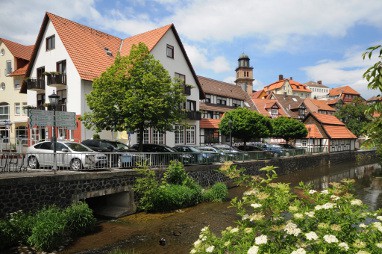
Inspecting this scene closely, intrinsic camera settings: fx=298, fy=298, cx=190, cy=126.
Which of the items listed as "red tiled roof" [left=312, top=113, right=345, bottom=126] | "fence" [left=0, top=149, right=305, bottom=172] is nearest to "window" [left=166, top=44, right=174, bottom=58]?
"fence" [left=0, top=149, right=305, bottom=172]

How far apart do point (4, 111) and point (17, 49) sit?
7.78 meters

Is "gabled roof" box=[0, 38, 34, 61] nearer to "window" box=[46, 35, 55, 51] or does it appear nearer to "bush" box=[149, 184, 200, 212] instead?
"window" box=[46, 35, 55, 51]

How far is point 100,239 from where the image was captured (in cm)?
1212

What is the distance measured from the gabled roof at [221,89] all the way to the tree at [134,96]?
83.2 ft

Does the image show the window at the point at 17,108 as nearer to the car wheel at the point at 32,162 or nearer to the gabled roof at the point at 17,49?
the gabled roof at the point at 17,49

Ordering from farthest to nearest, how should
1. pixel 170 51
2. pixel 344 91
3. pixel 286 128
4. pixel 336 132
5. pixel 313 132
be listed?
pixel 344 91 → pixel 336 132 → pixel 313 132 → pixel 286 128 → pixel 170 51

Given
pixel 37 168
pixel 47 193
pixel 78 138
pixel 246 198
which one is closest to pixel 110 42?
pixel 78 138

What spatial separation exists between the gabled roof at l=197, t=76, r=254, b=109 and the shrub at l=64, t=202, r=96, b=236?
33238mm

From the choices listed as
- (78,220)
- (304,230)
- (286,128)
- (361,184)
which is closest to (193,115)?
(286,128)

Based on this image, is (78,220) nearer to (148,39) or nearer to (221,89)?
(148,39)

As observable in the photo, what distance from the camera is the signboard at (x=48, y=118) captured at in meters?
12.1

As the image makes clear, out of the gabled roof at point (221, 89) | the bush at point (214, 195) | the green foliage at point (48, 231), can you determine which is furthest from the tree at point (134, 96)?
the gabled roof at point (221, 89)

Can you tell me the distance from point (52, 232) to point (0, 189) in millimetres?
2497

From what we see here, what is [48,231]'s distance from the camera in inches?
408
